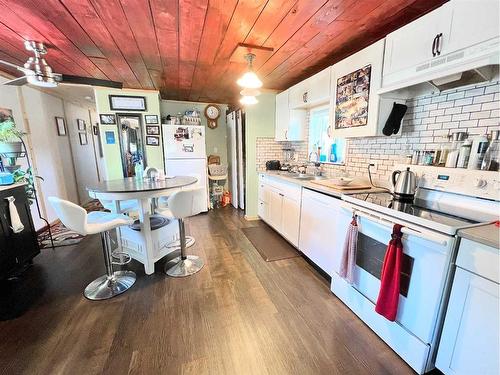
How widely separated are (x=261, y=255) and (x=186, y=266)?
882mm

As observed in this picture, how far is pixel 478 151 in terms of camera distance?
140 cm

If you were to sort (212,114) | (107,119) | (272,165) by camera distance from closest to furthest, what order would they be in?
(107,119) → (272,165) → (212,114)

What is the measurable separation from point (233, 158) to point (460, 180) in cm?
374

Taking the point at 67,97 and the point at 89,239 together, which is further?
the point at 67,97

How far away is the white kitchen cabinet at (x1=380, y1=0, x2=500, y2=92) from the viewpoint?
119 cm

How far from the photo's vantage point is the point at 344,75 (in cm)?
219

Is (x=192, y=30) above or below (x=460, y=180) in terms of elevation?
above

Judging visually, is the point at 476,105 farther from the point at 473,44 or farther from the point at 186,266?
the point at 186,266

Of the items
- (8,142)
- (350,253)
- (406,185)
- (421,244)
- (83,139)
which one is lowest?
(350,253)

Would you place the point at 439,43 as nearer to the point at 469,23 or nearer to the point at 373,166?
the point at 469,23

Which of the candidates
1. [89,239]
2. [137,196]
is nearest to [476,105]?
[137,196]

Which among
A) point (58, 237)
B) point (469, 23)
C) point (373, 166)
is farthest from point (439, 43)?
point (58, 237)

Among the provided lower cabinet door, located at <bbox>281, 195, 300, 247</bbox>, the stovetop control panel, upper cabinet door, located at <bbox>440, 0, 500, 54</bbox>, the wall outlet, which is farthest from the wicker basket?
upper cabinet door, located at <bbox>440, 0, 500, 54</bbox>

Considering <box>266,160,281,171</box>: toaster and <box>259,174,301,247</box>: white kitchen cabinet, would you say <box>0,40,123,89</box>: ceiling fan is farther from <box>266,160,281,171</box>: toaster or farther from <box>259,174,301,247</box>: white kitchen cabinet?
<box>266,160,281,171</box>: toaster
